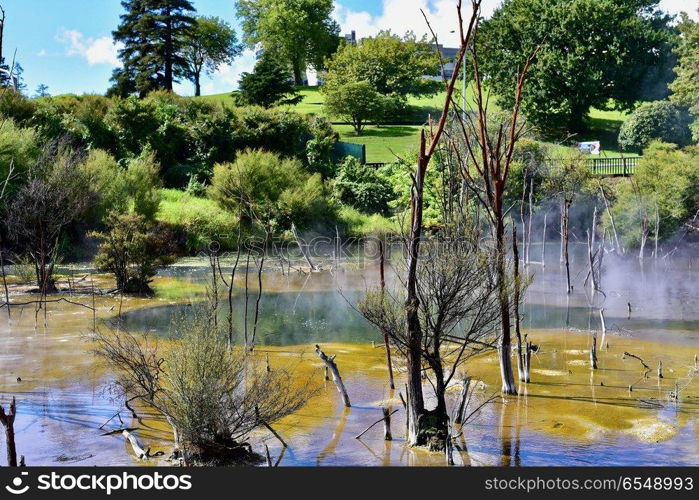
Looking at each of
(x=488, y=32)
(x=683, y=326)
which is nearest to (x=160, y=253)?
(x=683, y=326)

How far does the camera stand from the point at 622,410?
15.1m

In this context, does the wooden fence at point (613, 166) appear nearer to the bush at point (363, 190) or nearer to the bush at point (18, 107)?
the bush at point (363, 190)

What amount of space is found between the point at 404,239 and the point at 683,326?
13.6m

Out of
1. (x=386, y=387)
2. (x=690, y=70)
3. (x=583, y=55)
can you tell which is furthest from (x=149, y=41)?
(x=386, y=387)

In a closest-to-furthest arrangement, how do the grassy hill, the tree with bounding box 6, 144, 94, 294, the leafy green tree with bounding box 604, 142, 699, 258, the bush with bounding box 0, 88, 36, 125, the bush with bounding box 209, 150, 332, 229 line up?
the tree with bounding box 6, 144, 94, 294 → the leafy green tree with bounding box 604, 142, 699, 258 → the bush with bounding box 209, 150, 332, 229 → the bush with bounding box 0, 88, 36, 125 → the grassy hill

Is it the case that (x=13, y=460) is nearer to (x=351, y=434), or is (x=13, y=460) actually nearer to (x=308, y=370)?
(x=351, y=434)

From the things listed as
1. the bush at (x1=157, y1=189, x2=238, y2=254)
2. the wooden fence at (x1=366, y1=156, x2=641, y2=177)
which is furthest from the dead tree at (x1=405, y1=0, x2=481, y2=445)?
the wooden fence at (x1=366, y1=156, x2=641, y2=177)

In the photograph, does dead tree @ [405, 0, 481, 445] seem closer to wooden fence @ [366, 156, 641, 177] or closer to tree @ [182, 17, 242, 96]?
wooden fence @ [366, 156, 641, 177]

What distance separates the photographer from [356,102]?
6259 centimetres

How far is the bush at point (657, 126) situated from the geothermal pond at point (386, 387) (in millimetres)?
24253

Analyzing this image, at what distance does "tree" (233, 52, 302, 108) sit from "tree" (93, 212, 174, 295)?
29334mm

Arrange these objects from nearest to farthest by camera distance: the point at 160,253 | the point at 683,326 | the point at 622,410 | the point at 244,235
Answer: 1. the point at 622,410
2. the point at 683,326
3. the point at 160,253
4. the point at 244,235

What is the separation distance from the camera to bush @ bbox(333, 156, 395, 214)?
4519cm

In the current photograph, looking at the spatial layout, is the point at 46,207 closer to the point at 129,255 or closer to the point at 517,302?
the point at 129,255
